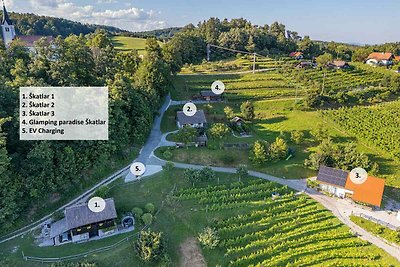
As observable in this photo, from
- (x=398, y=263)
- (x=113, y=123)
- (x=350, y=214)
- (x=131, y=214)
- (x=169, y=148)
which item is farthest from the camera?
(x=169, y=148)

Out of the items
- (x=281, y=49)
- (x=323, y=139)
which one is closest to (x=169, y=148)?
(x=323, y=139)

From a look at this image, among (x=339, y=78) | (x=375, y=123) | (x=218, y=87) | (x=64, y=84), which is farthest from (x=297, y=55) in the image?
(x=64, y=84)

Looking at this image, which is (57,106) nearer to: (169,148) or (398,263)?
(169,148)

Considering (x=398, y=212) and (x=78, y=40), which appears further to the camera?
(x=78, y=40)

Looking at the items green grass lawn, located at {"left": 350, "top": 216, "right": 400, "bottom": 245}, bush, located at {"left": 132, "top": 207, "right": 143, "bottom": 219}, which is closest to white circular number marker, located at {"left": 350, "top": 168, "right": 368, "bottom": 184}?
green grass lawn, located at {"left": 350, "top": 216, "right": 400, "bottom": 245}

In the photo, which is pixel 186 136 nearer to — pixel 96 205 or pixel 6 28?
pixel 96 205

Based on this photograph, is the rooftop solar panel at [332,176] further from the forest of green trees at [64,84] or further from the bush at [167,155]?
the forest of green trees at [64,84]

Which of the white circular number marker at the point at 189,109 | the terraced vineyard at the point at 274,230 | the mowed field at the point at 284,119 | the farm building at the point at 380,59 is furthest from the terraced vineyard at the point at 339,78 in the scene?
the terraced vineyard at the point at 274,230
